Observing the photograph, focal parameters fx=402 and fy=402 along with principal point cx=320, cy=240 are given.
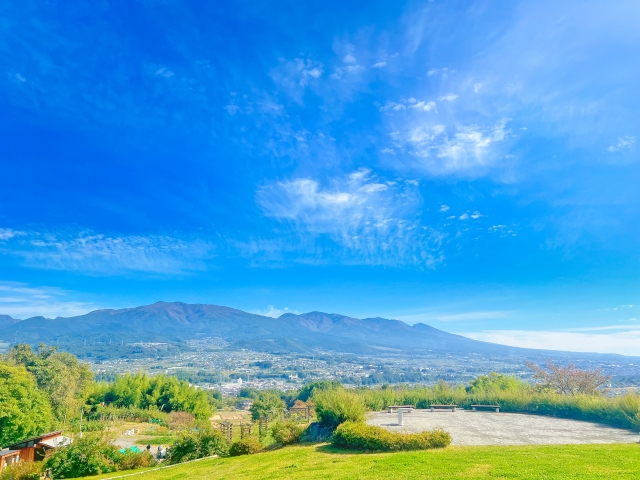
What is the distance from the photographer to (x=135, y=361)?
187500 mm

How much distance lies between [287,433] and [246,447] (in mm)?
1822

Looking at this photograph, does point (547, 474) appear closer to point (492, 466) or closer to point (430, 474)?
point (492, 466)

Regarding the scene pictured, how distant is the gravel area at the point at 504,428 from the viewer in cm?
1346

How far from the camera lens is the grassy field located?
8766 mm

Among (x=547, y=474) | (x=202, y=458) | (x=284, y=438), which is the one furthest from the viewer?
(x=202, y=458)

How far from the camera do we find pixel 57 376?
131ft

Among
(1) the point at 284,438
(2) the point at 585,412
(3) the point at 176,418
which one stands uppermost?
(2) the point at 585,412

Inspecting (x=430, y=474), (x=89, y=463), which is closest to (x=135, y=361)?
(x=89, y=463)

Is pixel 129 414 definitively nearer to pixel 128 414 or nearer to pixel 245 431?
pixel 128 414

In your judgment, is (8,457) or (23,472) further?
(8,457)

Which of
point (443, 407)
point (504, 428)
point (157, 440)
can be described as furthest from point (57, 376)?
point (504, 428)

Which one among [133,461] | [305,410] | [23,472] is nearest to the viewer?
[23,472]

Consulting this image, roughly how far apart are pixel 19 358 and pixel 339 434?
42.6 metres

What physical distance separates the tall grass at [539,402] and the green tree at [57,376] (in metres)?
32.0
